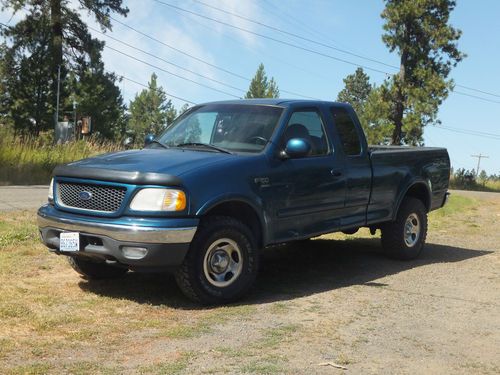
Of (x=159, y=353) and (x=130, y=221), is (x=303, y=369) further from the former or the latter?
Result: (x=130, y=221)

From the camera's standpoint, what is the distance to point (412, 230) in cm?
828

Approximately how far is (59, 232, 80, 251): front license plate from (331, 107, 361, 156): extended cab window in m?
3.15

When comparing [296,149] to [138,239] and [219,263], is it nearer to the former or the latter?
[219,263]

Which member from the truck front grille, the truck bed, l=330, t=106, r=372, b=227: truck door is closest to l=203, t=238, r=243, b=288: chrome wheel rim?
the truck front grille

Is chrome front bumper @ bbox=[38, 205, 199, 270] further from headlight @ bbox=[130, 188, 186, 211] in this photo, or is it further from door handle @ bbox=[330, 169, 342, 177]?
door handle @ bbox=[330, 169, 342, 177]

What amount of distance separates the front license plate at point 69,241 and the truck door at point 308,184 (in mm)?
1840

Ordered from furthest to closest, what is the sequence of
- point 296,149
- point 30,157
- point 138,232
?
point 30,157
point 296,149
point 138,232

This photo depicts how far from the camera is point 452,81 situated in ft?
117

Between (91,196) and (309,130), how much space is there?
8.13 feet

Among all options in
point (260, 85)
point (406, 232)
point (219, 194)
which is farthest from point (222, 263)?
point (260, 85)

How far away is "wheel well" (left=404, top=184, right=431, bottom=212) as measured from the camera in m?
8.38

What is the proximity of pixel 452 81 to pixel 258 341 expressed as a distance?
112ft

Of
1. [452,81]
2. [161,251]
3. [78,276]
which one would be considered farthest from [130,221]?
→ [452,81]

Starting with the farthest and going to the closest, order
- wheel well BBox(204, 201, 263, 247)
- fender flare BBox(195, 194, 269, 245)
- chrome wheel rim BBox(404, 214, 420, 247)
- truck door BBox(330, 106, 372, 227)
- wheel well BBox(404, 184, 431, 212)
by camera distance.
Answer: wheel well BBox(404, 184, 431, 212)
chrome wheel rim BBox(404, 214, 420, 247)
truck door BBox(330, 106, 372, 227)
wheel well BBox(204, 201, 263, 247)
fender flare BBox(195, 194, 269, 245)
